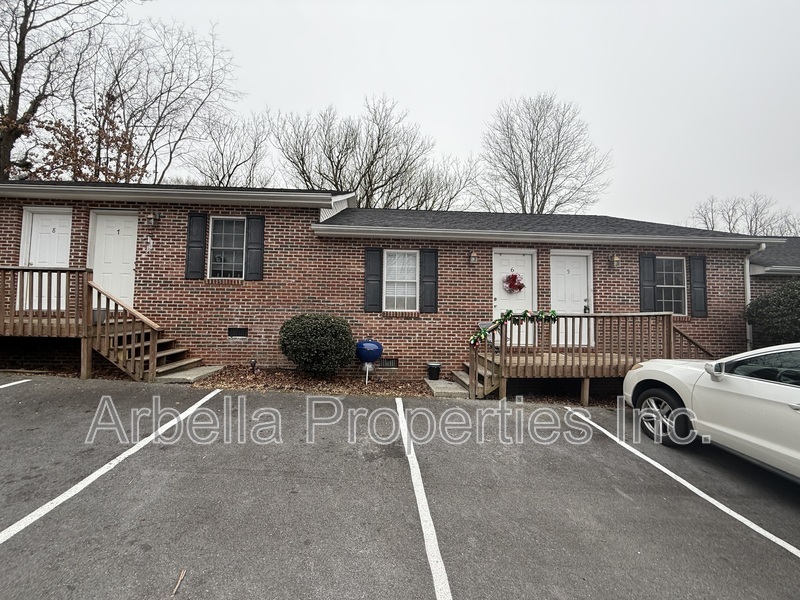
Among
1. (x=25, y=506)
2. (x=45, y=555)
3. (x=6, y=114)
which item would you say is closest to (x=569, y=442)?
(x=45, y=555)

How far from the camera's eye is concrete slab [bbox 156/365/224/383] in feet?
18.8

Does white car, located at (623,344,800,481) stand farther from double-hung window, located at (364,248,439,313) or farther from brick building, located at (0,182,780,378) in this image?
double-hung window, located at (364,248,439,313)

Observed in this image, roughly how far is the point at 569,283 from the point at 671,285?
2.28 metres

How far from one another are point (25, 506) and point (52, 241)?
21.8 feet

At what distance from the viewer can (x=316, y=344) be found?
5965mm

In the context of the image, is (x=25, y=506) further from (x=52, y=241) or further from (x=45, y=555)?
(x=52, y=241)

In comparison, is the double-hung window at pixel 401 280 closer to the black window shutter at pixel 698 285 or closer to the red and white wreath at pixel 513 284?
the red and white wreath at pixel 513 284

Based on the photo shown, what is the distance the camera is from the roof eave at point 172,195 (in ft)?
22.1

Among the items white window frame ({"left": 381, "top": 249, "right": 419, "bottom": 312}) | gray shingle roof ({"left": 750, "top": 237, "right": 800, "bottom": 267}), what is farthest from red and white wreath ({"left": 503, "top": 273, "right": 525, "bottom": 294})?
gray shingle roof ({"left": 750, "top": 237, "right": 800, "bottom": 267})

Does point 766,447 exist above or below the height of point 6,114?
below

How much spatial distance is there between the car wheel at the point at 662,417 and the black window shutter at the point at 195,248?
7957mm

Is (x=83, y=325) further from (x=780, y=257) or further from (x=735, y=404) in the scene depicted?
(x=780, y=257)

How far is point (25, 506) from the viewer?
2.65 meters

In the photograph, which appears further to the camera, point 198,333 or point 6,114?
point 6,114
